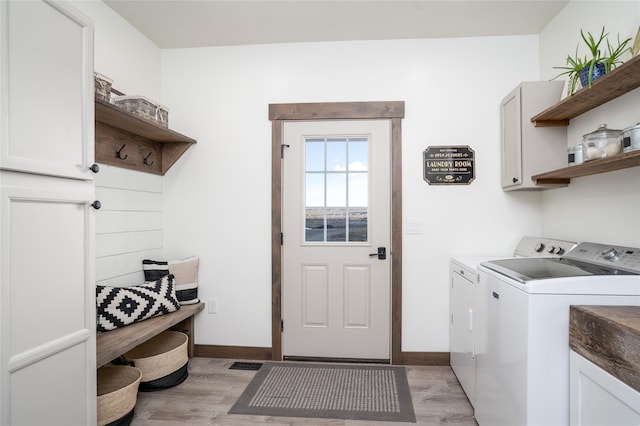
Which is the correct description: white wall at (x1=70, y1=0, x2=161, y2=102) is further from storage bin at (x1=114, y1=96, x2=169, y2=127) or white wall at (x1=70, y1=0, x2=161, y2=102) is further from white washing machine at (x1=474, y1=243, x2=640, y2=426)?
white washing machine at (x1=474, y1=243, x2=640, y2=426)

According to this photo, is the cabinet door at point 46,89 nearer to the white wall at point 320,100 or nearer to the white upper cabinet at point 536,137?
the white wall at point 320,100

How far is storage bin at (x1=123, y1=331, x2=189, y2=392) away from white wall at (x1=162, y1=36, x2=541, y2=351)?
386 mm

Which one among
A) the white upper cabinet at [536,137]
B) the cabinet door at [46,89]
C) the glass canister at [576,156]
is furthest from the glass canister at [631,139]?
the cabinet door at [46,89]

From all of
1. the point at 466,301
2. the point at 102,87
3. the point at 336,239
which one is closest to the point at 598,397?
the point at 466,301

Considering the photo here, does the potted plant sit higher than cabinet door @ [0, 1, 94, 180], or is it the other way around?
the potted plant

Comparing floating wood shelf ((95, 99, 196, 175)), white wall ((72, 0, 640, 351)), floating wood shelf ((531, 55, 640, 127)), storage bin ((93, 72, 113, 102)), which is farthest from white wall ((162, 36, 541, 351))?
storage bin ((93, 72, 113, 102))

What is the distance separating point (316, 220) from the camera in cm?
291

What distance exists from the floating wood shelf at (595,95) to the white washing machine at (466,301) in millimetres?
796

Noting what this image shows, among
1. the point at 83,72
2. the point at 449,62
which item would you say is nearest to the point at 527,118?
the point at 449,62

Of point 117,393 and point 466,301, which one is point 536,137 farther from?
point 117,393

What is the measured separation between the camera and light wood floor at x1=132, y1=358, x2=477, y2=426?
2.06m

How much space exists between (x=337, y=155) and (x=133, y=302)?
183 cm

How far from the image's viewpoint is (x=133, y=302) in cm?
229

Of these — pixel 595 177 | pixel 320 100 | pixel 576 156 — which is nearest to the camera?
pixel 576 156
